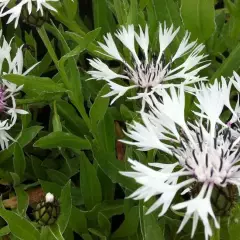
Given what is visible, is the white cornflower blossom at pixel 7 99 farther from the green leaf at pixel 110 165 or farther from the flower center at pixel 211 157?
the flower center at pixel 211 157

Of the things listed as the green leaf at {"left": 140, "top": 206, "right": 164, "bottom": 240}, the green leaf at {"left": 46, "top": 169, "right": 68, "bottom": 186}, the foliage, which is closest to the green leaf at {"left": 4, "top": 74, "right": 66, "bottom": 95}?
the foliage

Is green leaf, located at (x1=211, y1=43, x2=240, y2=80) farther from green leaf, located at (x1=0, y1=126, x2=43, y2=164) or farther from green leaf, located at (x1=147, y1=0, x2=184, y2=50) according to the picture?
green leaf, located at (x1=0, y1=126, x2=43, y2=164)

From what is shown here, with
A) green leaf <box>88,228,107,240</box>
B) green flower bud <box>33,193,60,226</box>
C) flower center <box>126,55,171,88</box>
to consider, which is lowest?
green leaf <box>88,228,107,240</box>

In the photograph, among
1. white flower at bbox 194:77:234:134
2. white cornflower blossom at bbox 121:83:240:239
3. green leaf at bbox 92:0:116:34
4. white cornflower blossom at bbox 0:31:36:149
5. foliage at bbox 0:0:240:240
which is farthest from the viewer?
green leaf at bbox 92:0:116:34

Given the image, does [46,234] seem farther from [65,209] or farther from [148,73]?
[148,73]

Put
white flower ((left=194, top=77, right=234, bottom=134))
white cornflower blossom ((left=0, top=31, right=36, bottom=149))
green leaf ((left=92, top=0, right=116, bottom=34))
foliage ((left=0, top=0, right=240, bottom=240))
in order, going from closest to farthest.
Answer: white flower ((left=194, top=77, right=234, bottom=134)) < foliage ((left=0, top=0, right=240, bottom=240)) < white cornflower blossom ((left=0, top=31, right=36, bottom=149)) < green leaf ((left=92, top=0, right=116, bottom=34))

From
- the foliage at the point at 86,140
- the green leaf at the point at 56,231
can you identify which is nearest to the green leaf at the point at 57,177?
the foliage at the point at 86,140

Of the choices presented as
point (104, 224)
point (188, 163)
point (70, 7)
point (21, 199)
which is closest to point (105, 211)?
point (104, 224)
